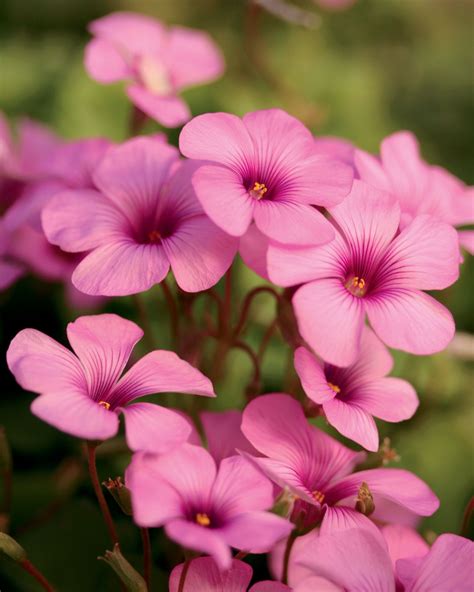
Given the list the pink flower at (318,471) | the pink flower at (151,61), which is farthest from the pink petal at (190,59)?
the pink flower at (318,471)

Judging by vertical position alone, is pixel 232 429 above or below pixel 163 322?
above

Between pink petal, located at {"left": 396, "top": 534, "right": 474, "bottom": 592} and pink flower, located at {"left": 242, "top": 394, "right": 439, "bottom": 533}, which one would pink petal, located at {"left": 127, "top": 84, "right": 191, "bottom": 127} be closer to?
pink flower, located at {"left": 242, "top": 394, "right": 439, "bottom": 533}

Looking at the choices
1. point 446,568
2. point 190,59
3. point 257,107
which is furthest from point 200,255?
point 257,107

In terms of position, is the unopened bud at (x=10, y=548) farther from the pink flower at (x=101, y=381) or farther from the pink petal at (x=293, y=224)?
the pink petal at (x=293, y=224)

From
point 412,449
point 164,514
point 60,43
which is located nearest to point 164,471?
point 164,514

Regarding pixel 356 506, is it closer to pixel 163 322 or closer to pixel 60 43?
pixel 163 322

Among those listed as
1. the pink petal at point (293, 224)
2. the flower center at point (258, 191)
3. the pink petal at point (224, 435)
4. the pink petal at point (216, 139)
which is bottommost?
the pink petal at point (224, 435)

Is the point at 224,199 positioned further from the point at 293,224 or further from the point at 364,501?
the point at 364,501
